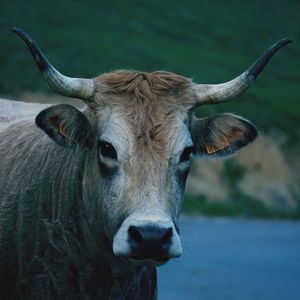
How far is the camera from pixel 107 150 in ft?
24.1

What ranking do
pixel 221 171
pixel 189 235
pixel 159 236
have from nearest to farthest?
pixel 159 236, pixel 189 235, pixel 221 171

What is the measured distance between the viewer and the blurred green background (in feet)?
98.7

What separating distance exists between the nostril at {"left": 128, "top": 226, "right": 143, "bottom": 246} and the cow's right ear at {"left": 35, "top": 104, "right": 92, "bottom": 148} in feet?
3.62

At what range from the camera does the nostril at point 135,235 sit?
6.72 m

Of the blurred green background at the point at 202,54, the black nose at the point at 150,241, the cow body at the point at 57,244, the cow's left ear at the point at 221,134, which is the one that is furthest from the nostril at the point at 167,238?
the blurred green background at the point at 202,54

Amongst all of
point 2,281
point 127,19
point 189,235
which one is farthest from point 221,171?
point 127,19

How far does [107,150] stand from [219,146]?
3.30 feet

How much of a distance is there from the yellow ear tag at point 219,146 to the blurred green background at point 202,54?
697 inches

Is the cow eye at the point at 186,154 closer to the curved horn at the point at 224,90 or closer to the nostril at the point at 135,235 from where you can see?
the curved horn at the point at 224,90

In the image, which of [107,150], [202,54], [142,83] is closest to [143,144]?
[107,150]

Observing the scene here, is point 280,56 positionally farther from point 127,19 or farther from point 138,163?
point 138,163

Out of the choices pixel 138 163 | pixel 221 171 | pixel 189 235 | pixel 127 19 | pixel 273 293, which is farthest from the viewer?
pixel 127 19

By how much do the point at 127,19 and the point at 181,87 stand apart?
4796cm

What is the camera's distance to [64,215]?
25.5ft
